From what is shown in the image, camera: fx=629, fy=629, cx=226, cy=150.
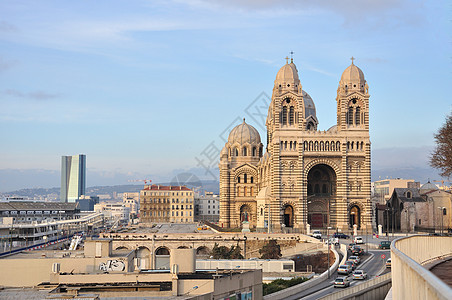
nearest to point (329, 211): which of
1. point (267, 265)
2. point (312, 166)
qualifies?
point (312, 166)

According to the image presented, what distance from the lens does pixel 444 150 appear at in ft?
196

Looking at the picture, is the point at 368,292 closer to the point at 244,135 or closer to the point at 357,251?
the point at 357,251

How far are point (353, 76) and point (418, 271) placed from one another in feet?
306

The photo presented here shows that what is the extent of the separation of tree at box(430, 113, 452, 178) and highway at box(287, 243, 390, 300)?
11.4 metres

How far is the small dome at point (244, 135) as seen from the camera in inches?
5256

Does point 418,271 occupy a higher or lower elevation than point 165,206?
lower

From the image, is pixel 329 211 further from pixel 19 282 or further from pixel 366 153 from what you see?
pixel 19 282

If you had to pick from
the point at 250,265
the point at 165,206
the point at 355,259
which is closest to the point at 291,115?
the point at 250,265

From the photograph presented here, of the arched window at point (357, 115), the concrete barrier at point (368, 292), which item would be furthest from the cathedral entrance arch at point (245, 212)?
the concrete barrier at point (368, 292)

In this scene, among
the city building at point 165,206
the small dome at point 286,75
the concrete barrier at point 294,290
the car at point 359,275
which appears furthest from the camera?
the city building at point 165,206

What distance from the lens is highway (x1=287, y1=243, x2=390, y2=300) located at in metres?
49.6

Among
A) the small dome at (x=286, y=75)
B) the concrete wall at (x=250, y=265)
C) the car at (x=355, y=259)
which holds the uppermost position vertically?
the small dome at (x=286, y=75)

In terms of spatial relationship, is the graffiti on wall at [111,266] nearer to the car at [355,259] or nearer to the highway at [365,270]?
the highway at [365,270]

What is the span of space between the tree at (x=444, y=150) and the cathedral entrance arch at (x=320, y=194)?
4054cm
